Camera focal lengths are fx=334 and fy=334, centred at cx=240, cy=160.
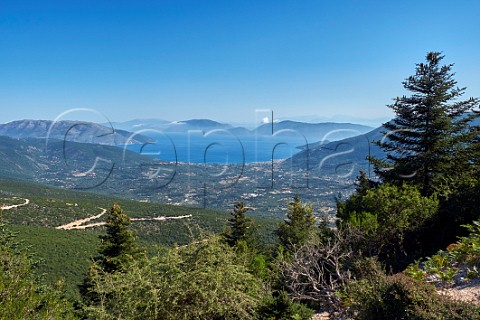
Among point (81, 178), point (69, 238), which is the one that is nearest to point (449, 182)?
point (69, 238)

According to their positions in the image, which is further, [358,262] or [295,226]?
[295,226]

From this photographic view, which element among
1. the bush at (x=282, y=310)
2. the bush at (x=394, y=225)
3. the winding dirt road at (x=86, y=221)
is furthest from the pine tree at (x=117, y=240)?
the winding dirt road at (x=86, y=221)

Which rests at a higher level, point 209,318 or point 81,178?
point 209,318

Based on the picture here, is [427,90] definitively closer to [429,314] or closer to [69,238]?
[429,314]

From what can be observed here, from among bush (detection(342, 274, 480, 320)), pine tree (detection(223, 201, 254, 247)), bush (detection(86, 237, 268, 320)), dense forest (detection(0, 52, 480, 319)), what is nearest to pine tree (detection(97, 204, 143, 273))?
dense forest (detection(0, 52, 480, 319))

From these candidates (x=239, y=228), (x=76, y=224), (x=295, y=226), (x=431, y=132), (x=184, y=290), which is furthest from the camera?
(x=76, y=224)

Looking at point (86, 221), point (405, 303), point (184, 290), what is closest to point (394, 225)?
point (405, 303)

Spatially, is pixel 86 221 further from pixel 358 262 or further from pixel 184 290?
pixel 358 262
